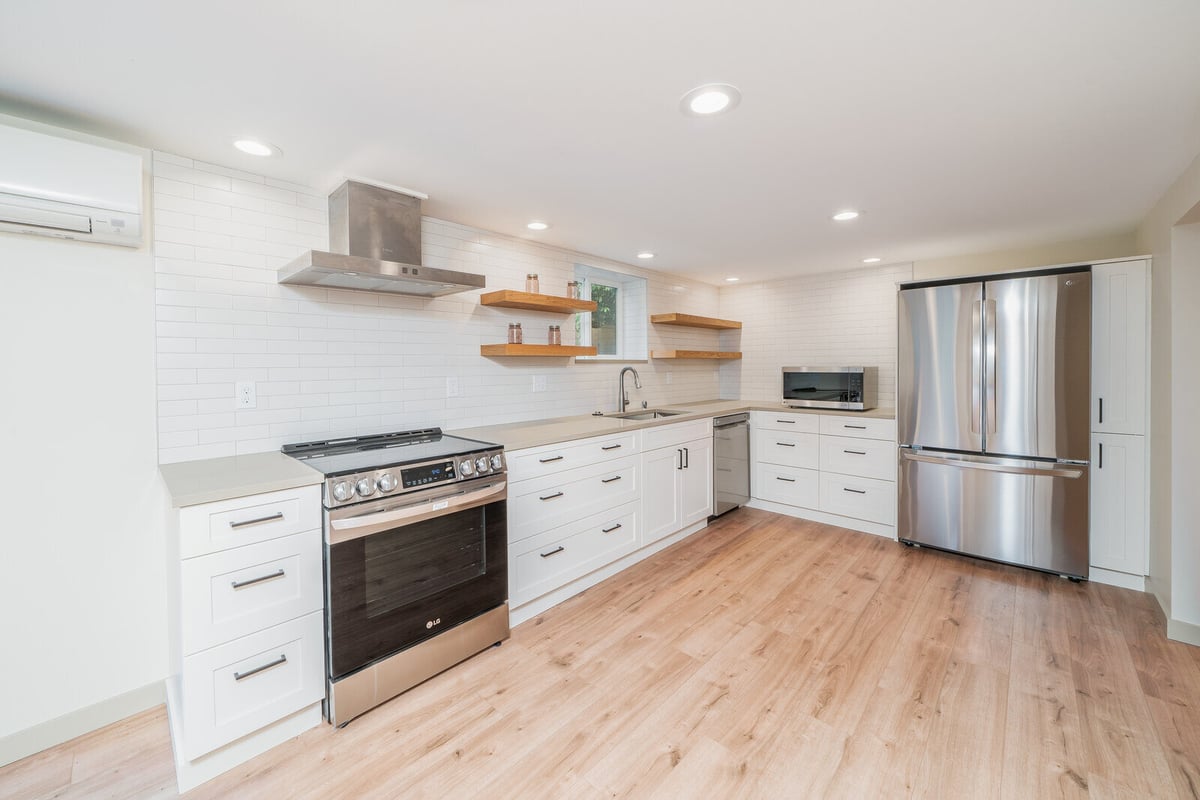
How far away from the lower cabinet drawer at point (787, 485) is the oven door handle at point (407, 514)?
2965mm

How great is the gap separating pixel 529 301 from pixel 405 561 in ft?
5.64

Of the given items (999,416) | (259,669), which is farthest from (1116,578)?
(259,669)

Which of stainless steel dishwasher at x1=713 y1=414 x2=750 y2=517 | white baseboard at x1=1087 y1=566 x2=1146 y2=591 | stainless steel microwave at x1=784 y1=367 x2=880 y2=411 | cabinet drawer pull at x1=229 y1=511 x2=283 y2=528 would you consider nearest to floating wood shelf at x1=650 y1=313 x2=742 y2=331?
stainless steel microwave at x1=784 y1=367 x2=880 y2=411

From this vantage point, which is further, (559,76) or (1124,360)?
(1124,360)

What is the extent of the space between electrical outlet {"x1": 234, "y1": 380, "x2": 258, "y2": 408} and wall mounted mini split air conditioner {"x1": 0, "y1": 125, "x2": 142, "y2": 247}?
2.17 feet

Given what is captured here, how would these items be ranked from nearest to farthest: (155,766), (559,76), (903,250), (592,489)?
(559,76) → (155,766) → (592,489) → (903,250)

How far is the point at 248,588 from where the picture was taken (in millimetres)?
1674

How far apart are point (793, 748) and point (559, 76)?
96.1 inches

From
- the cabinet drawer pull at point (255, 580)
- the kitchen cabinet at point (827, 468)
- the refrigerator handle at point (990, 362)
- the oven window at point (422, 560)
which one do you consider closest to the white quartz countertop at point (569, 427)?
the kitchen cabinet at point (827, 468)

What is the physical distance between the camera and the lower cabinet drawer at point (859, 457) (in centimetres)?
379

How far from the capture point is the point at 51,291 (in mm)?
1790

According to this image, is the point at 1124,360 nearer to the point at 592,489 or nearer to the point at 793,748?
the point at 793,748

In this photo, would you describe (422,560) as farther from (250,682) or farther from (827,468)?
(827,468)

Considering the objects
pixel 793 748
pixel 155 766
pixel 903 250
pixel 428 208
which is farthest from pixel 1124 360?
pixel 155 766
